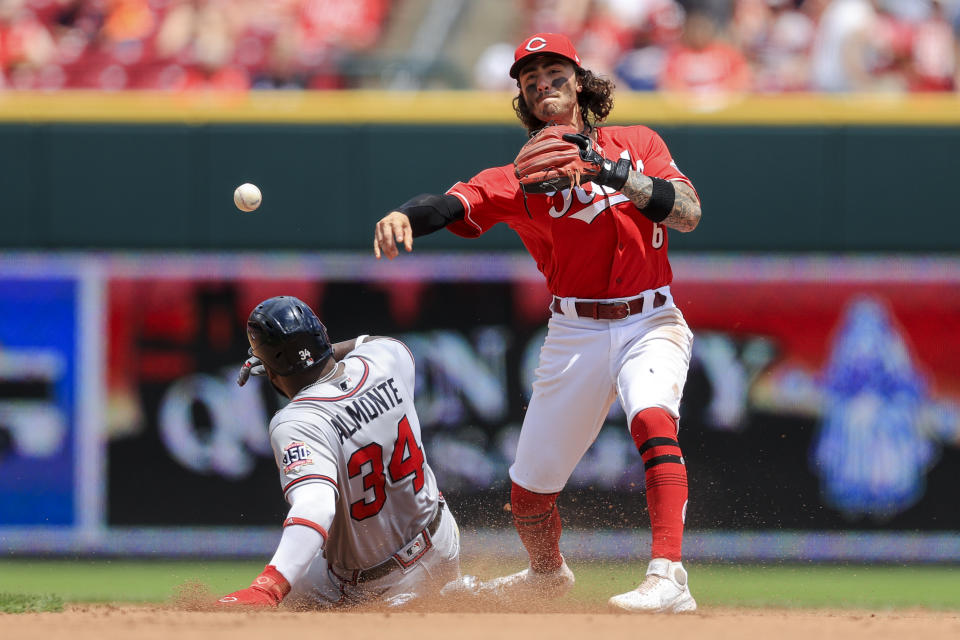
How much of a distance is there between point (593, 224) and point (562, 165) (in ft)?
1.42

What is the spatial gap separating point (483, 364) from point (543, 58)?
2.62 m

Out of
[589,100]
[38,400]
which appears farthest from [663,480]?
[38,400]

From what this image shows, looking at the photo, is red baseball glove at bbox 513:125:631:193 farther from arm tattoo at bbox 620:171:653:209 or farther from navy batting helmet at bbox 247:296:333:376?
navy batting helmet at bbox 247:296:333:376

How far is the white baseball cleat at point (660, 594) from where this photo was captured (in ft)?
11.8

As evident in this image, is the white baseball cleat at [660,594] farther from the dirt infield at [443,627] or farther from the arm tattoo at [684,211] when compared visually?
the arm tattoo at [684,211]

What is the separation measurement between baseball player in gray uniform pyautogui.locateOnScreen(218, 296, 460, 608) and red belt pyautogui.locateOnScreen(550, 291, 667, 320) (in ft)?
2.06

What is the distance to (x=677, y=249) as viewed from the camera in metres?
6.54

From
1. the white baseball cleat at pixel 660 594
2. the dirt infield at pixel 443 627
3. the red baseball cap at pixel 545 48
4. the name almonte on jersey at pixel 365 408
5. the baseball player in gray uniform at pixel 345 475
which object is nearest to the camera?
the dirt infield at pixel 443 627

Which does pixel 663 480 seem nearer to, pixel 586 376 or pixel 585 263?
pixel 586 376

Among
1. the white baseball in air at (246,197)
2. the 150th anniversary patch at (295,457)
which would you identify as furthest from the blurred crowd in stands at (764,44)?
the 150th anniversary patch at (295,457)

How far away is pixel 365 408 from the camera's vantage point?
3795 millimetres

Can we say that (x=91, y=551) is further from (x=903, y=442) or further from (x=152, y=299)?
(x=903, y=442)

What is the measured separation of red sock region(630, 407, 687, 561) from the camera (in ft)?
12.3

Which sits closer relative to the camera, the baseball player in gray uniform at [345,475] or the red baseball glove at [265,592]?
the red baseball glove at [265,592]
